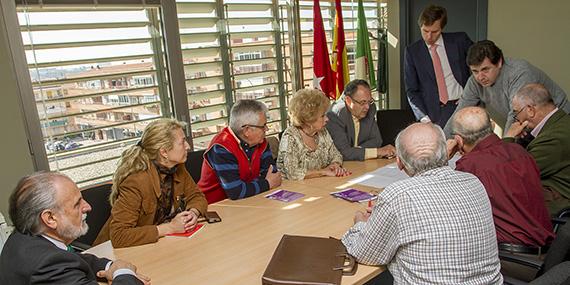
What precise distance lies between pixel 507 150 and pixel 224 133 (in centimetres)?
149

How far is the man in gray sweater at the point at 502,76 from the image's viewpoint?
2.96 metres

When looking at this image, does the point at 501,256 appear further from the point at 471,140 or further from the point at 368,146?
the point at 368,146

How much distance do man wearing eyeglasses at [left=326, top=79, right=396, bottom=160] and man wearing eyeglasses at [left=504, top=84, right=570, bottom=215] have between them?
98cm

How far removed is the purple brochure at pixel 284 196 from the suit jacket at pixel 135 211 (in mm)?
417

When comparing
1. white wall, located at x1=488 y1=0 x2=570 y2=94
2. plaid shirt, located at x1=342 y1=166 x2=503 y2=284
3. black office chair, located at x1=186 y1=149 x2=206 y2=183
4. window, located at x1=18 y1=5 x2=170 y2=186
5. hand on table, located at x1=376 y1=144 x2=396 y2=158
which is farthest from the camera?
white wall, located at x1=488 y1=0 x2=570 y2=94

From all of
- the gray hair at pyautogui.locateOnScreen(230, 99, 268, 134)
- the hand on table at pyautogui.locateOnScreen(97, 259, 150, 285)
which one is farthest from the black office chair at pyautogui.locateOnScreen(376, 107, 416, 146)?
the hand on table at pyautogui.locateOnScreen(97, 259, 150, 285)

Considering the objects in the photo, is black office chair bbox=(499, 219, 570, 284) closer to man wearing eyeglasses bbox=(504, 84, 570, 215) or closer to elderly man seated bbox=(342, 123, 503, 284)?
elderly man seated bbox=(342, 123, 503, 284)

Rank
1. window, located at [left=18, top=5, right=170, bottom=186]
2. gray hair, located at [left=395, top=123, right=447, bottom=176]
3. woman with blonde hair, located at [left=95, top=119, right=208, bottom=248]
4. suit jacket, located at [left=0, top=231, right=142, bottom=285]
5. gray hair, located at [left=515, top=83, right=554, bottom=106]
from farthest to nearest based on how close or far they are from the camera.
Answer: window, located at [left=18, top=5, right=170, bottom=186]
gray hair, located at [left=515, top=83, right=554, bottom=106]
woman with blonde hair, located at [left=95, top=119, right=208, bottom=248]
gray hair, located at [left=395, top=123, right=447, bottom=176]
suit jacket, located at [left=0, top=231, right=142, bottom=285]

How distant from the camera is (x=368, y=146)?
11.0ft

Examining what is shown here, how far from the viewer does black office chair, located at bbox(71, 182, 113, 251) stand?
7.41 feet

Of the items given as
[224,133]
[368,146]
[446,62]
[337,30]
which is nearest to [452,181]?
[224,133]

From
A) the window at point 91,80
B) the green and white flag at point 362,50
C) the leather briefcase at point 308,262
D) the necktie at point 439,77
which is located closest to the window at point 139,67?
the window at point 91,80

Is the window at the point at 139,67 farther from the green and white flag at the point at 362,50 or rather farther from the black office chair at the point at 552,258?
the black office chair at the point at 552,258

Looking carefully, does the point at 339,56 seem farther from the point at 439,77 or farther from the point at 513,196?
the point at 513,196
